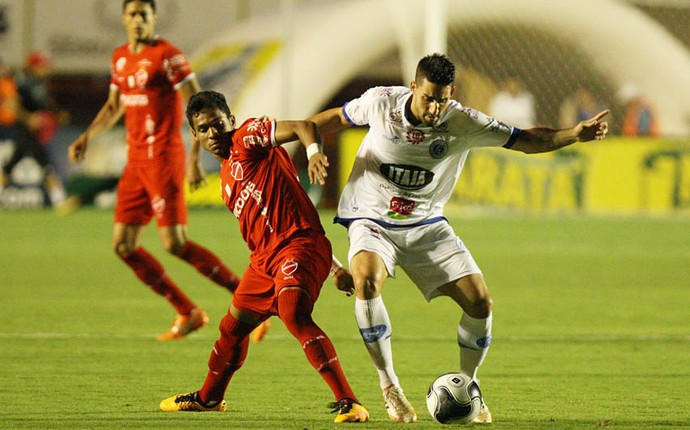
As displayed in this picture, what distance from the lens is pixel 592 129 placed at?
20.5ft

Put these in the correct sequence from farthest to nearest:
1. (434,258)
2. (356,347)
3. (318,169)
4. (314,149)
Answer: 1. (356,347)
2. (434,258)
3. (314,149)
4. (318,169)

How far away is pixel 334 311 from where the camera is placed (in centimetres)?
1024

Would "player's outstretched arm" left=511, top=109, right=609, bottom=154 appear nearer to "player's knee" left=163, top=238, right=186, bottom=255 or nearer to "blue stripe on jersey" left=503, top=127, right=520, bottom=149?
"blue stripe on jersey" left=503, top=127, right=520, bottom=149

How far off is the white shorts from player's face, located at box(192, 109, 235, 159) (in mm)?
776

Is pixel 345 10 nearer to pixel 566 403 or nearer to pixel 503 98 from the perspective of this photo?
pixel 503 98

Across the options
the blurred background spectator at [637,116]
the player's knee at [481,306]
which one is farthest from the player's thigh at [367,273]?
the blurred background spectator at [637,116]

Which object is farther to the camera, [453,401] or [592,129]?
[592,129]

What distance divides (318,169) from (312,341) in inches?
31.4

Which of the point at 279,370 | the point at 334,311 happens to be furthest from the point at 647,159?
the point at 279,370

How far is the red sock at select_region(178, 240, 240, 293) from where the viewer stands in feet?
28.8

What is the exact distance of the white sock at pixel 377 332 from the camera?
5.98 m

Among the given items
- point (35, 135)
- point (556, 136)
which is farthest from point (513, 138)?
point (35, 135)

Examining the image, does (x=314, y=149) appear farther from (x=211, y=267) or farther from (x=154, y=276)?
(x=154, y=276)

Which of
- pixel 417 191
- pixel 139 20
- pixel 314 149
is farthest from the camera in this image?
pixel 139 20
